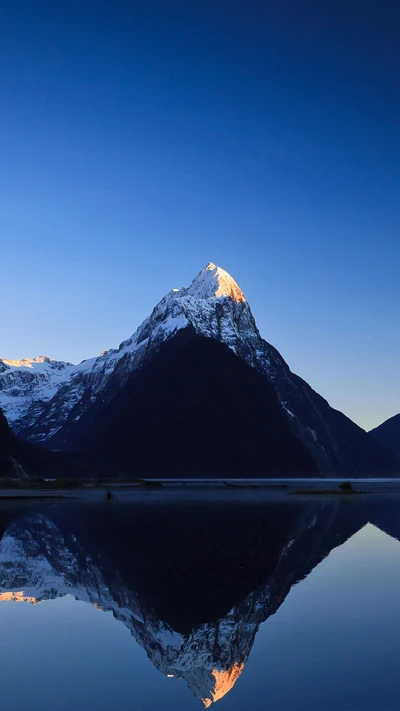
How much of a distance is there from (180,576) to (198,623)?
889cm

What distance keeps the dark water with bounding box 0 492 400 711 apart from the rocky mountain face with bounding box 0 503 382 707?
0.08 metres

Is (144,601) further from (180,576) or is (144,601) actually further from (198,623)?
(180,576)

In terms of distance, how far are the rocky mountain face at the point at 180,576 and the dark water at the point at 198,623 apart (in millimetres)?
82

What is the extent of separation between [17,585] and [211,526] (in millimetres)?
27524

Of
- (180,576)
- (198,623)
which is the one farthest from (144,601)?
(180,576)

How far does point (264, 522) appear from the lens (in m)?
59.4

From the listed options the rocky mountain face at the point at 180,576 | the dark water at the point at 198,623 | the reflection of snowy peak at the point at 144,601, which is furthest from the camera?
the rocky mountain face at the point at 180,576

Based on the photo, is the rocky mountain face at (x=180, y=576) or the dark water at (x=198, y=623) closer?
the dark water at (x=198, y=623)

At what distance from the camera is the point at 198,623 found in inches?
896

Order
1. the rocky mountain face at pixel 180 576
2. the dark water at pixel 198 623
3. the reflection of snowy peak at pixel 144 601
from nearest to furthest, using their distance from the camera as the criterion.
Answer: the dark water at pixel 198 623 < the reflection of snowy peak at pixel 144 601 < the rocky mountain face at pixel 180 576

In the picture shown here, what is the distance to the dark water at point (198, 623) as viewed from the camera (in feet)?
53.0

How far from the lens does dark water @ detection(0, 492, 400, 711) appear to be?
16156 millimetres

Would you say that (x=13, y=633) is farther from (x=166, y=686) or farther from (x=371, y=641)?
(x=371, y=641)

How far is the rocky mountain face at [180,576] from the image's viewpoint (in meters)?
20.0
